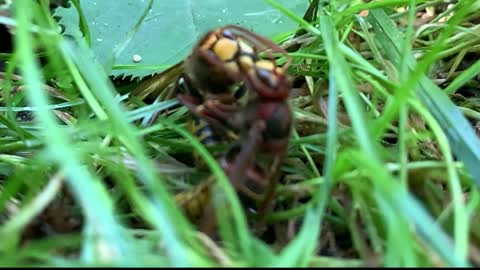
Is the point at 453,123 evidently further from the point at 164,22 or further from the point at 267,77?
the point at 164,22

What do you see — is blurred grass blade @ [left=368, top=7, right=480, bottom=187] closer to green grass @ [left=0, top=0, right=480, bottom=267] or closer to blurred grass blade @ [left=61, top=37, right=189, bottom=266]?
green grass @ [left=0, top=0, right=480, bottom=267]

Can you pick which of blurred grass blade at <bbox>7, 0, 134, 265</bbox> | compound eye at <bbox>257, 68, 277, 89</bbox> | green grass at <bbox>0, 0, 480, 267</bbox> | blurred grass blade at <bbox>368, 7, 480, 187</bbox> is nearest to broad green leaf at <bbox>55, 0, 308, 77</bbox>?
green grass at <bbox>0, 0, 480, 267</bbox>

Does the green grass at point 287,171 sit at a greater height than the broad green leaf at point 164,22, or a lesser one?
greater

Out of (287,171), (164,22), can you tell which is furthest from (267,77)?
(164,22)

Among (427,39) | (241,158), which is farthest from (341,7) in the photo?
(241,158)

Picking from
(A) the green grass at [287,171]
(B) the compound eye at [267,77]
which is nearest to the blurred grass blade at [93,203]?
(A) the green grass at [287,171]

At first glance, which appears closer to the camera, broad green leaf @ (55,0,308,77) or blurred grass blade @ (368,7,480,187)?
blurred grass blade @ (368,7,480,187)

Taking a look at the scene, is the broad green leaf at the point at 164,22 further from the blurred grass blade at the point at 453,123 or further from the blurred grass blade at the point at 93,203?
the blurred grass blade at the point at 93,203
